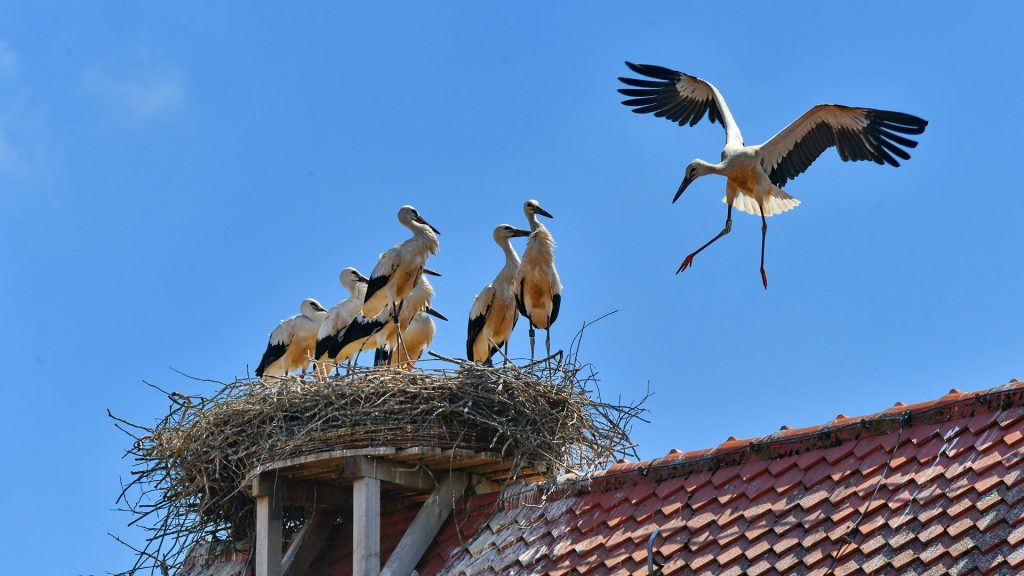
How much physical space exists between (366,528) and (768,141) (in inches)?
180

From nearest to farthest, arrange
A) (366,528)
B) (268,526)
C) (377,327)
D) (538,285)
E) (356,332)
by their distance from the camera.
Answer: (366,528) → (268,526) → (538,285) → (377,327) → (356,332)

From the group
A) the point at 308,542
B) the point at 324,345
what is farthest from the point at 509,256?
the point at 308,542

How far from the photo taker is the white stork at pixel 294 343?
45.4 feet

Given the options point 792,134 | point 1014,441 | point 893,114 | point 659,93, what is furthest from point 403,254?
point 1014,441

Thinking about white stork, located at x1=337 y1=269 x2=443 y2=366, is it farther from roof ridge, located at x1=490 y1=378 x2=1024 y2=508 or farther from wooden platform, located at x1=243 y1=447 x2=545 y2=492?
roof ridge, located at x1=490 y1=378 x2=1024 y2=508

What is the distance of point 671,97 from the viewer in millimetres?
12250

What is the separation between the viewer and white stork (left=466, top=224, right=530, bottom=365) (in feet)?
39.5

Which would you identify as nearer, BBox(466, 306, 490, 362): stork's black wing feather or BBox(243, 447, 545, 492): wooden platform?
BBox(243, 447, 545, 492): wooden platform

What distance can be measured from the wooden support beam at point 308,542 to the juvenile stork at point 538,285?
2.85 meters

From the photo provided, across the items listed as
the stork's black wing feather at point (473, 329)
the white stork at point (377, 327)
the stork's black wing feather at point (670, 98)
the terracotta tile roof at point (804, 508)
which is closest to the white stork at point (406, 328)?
the white stork at point (377, 327)

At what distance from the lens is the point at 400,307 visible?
12.6 m

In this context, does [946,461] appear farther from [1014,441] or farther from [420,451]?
[420,451]

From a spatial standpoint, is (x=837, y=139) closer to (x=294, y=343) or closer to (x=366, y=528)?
(x=366, y=528)

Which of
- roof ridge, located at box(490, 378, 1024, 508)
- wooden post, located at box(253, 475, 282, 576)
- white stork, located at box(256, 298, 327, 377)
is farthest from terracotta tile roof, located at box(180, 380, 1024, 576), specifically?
white stork, located at box(256, 298, 327, 377)
